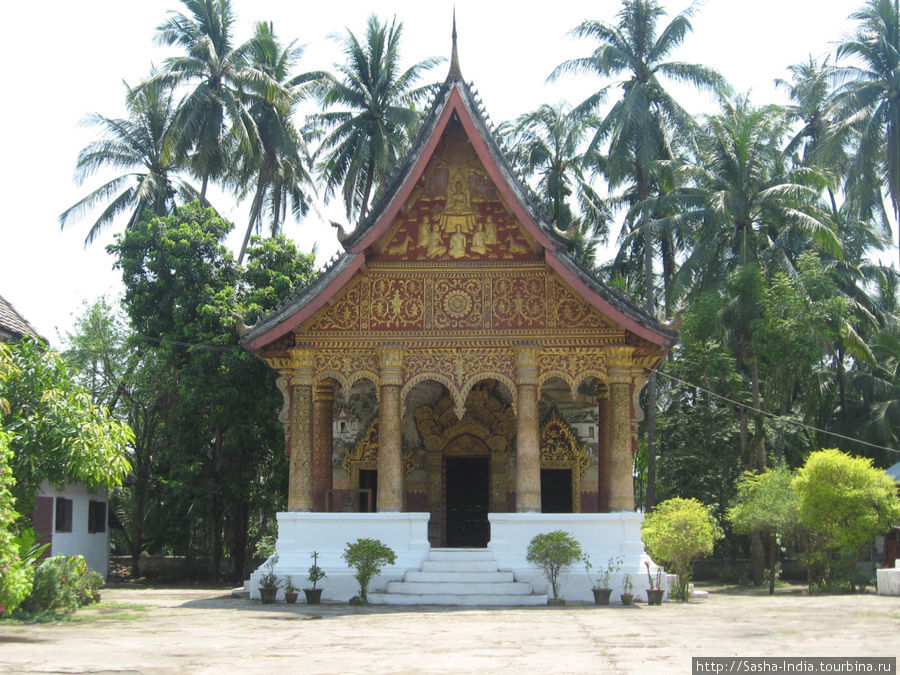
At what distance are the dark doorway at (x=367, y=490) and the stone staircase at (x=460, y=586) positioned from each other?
15.0 feet

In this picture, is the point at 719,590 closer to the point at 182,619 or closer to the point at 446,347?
the point at 446,347

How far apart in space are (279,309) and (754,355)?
15.3 metres

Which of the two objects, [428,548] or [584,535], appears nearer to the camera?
[584,535]

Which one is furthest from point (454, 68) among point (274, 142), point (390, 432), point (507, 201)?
point (274, 142)

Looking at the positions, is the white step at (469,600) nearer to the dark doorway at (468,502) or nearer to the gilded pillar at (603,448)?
the gilded pillar at (603,448)

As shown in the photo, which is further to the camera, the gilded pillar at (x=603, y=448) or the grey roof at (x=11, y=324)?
the grey roof at (x=11, y=324)

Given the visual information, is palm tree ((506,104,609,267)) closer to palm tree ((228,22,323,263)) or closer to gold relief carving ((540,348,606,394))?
palm tree ((228,22,323,263))

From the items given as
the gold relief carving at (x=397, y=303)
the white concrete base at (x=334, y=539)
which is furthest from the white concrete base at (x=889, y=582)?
the gold relief carving at (x=397, y=303)

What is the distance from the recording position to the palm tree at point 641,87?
31.5 meters

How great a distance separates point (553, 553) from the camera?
15.1 metres

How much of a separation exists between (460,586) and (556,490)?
18.4 ft

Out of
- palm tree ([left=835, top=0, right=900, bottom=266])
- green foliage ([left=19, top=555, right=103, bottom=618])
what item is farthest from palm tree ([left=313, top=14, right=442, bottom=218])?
green foliage ([left=19, top=555, right=103, bottom=618])

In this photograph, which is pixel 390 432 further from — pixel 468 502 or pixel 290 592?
pixel 468 502

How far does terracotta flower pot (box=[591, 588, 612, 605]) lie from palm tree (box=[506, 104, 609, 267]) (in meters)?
23.4
